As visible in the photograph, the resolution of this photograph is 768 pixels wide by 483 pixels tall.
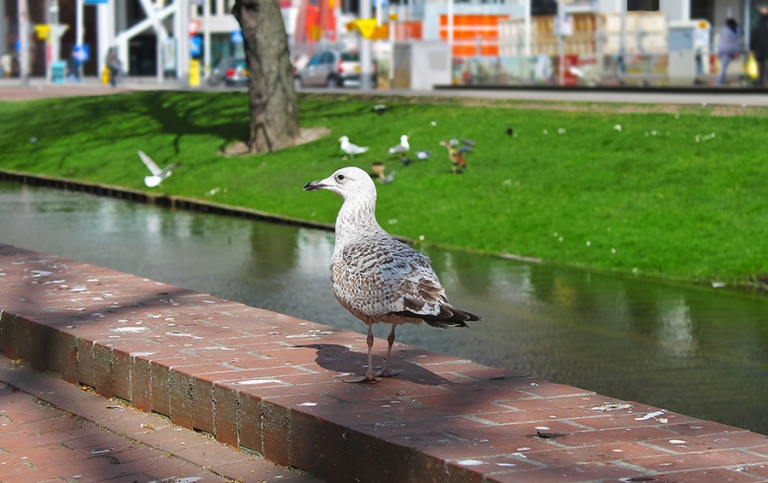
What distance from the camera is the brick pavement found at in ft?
14.4

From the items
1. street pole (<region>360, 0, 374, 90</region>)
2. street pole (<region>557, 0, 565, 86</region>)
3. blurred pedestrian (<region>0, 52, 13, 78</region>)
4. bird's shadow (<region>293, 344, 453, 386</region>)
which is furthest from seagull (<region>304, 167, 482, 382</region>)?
blurred pedestrian (<region>0, 52, 13, 78</region>)

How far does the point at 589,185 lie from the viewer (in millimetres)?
15695

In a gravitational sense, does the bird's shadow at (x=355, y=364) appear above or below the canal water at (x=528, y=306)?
above

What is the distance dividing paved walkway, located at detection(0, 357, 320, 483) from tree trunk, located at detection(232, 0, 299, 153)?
49.0 ft

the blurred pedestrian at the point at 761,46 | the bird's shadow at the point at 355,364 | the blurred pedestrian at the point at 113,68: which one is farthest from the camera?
the blurred pedestrian at the point at 113,68

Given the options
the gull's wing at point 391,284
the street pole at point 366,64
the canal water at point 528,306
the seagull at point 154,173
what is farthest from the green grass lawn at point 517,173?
the street pole at point 366,64

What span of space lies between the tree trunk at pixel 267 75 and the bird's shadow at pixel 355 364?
1493 cm

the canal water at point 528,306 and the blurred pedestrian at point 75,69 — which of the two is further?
the blurred pedestrian at point 75,69

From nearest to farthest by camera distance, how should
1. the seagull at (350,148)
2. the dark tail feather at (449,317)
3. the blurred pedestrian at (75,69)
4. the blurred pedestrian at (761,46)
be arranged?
1. the dark tail feather at (449,317)
2. the seagull at (350,148)
3. the blurred pedestrian at (761,46)
4. the blurred pedestrian at (75,69)

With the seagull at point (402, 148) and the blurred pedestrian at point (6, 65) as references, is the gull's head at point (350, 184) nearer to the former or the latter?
the seagull at point (402, 148)

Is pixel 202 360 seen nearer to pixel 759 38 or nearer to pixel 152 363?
pixel 152 363

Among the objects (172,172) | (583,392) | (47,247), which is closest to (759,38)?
(172,172)

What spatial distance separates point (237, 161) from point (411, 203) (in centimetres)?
530

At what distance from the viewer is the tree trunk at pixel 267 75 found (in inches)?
831
